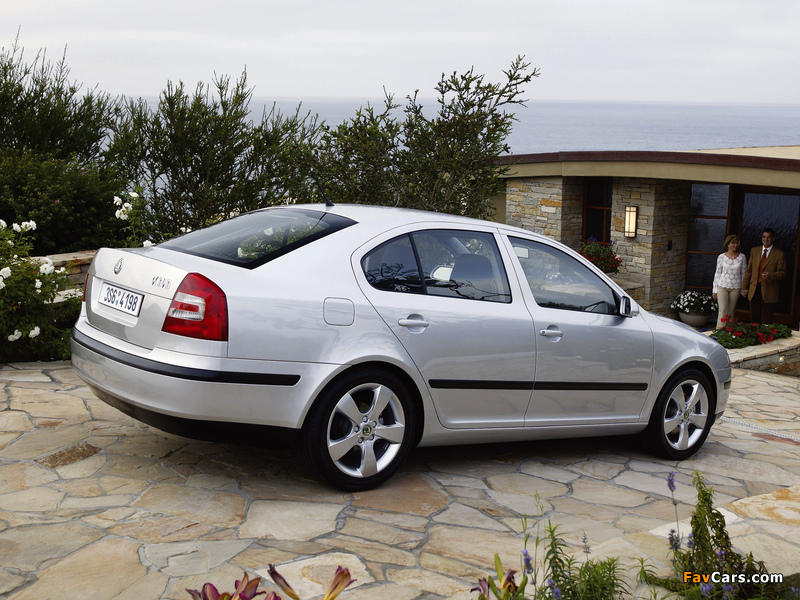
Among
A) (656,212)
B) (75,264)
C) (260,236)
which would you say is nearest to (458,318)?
(260,236)

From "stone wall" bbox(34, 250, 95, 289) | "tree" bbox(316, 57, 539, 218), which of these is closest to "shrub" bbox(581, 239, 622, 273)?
"tree" bbox(316, 57, 539, 218)

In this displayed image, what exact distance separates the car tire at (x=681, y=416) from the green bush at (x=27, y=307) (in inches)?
195

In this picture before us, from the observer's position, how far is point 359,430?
14.1 ft

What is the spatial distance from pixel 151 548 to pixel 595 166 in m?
15.0

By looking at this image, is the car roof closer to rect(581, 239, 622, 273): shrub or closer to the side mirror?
the side mirror

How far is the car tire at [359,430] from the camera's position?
414 centimetres

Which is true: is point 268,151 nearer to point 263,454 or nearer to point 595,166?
point 263,454

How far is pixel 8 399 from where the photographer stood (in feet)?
19.2

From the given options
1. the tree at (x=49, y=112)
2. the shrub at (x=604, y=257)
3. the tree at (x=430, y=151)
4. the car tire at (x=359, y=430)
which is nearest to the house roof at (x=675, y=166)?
the shrub at (x=604, y=257)

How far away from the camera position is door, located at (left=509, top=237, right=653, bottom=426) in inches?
198

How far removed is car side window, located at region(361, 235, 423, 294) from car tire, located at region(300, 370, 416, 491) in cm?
50

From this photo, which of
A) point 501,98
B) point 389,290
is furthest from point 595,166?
point 389,290

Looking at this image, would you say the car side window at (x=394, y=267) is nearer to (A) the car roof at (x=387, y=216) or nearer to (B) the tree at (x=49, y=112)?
(A) the car roof at (x=387, y=216)

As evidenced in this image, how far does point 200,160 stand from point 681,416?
7538 millimetres
